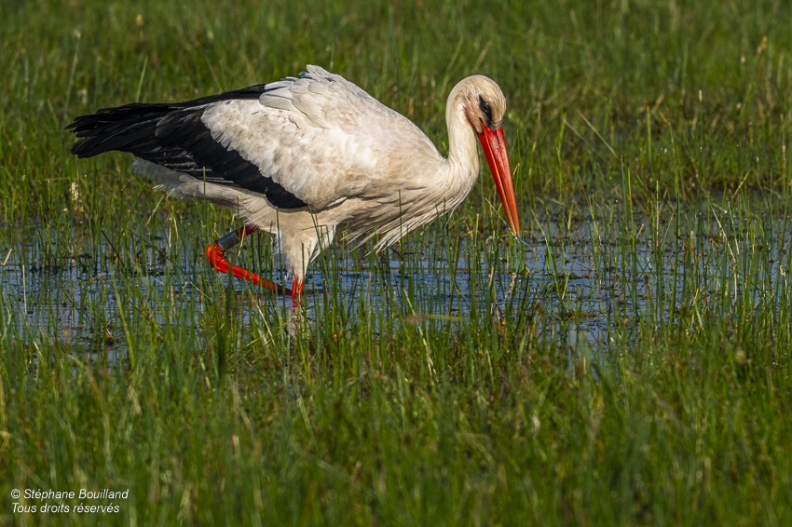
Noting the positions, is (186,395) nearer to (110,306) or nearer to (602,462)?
(602,462)

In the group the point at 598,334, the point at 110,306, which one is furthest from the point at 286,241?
the point at 598,334

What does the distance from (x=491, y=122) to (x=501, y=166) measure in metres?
0.24

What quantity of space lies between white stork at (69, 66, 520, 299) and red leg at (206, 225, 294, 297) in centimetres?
1

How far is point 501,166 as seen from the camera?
6.12 metres

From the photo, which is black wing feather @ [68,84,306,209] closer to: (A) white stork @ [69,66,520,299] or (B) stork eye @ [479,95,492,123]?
(A) white stork @ [69,66,520,299]

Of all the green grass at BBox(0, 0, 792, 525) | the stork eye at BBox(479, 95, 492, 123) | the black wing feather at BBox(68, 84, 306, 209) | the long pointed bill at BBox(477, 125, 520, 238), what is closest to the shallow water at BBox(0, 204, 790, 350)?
the green grass at BBox(0, 0, 792, 525)

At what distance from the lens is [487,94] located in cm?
592

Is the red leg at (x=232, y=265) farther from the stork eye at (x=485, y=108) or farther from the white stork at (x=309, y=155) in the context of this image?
the stork eye at (x=485, y=108)

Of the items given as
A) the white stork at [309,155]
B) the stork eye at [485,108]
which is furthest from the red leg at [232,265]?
the stork eye at [485,108]

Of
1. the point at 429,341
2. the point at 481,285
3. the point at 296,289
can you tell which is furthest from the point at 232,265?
the point at 429,341

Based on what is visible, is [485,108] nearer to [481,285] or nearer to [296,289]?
[481,285]

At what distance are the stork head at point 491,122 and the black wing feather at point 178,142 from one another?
938 mm

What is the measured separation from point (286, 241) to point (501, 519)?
3.34m

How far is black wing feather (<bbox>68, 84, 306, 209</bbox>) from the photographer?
6164 mm
